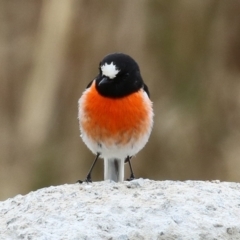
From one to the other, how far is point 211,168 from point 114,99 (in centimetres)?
347

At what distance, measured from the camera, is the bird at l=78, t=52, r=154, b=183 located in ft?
13.5

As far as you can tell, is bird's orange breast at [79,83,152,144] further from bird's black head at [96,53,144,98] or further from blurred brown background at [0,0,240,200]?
blurred brown background at [0,0,240,200]

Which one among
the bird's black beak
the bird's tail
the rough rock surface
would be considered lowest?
the bird's tail

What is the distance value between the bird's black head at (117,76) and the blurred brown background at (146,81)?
2.97m

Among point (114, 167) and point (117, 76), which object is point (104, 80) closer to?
point (117, 76)

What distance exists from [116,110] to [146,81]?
3195 millimetres

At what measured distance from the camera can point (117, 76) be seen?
164 inches

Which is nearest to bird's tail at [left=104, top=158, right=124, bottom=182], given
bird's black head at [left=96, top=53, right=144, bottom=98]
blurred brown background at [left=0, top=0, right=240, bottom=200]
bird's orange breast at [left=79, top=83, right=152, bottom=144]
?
bird's orange breast at [left=79, top=83, right=152, bottom=144]

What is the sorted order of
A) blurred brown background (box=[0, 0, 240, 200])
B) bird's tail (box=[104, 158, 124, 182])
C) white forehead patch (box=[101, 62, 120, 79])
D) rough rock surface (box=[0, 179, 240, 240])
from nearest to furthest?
1. rough rock surface (box=[0, 179, 240, 240])
2. white forehead patch (box=[101, 62, 120, 79])
3. bird's tail (box=[104, 158, 124, 182])
4. blurred brown background (box=[0, 0, 240, 200])

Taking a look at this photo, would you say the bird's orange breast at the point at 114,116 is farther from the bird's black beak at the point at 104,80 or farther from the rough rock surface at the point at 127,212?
the rough rock surface at the point at 127,212

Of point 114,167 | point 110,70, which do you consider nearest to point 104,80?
point 110,70

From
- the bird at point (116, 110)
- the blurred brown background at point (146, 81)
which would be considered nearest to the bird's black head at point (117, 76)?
the bird at point (116, 110)

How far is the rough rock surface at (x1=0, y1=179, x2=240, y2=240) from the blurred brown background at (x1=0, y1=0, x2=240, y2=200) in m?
3.80

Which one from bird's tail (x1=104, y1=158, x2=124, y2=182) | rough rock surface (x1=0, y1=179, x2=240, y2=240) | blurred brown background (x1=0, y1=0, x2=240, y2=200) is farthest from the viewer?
blurred brown background (x1=0, y1=0, x2=240, y2=200)
